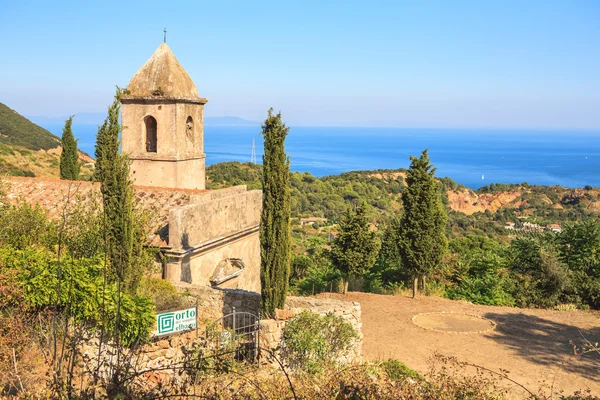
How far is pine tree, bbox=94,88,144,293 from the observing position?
11.4m

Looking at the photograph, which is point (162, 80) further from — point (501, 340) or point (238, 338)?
point (501, 340)

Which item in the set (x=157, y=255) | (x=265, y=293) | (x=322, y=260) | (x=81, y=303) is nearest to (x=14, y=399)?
(x=81, y=303)


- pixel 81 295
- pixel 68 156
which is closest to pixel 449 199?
pixel 68 156

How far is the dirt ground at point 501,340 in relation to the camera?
11156 mm

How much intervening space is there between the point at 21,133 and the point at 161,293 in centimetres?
5541

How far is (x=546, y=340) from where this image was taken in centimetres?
1360

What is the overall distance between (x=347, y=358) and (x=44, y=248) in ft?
23.9

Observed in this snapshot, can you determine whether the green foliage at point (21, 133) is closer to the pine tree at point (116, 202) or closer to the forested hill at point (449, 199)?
the forested hill at point (449, 199)

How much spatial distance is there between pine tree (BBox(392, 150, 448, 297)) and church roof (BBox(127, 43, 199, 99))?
7702mm

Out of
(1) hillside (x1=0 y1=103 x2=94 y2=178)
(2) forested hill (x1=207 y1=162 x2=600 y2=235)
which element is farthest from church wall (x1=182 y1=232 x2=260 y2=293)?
(2) forested hill (x1=207 y1=162 x2=600 y2=235)

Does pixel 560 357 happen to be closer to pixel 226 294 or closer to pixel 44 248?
pixel 226 294

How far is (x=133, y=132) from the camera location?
1723cm

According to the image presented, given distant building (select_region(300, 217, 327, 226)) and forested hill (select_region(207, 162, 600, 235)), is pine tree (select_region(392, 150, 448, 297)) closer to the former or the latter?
forested hill (select_region(207, 162, 600, 235))

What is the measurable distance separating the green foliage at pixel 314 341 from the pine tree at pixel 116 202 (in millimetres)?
3682
